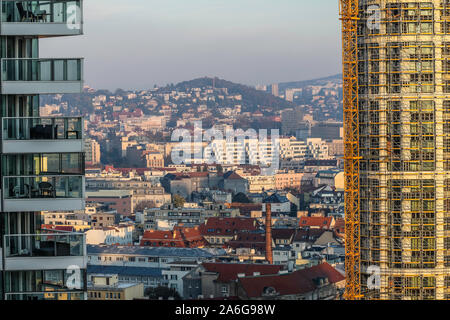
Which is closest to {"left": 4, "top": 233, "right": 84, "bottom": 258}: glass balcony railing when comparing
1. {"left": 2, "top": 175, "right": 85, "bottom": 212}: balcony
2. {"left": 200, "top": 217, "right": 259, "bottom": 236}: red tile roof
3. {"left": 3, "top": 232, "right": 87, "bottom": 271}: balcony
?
{"left": 3, "top": 232, "right": 87, "bottom": 271}: balcony

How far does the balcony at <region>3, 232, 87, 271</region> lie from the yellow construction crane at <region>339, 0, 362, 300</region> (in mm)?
12628

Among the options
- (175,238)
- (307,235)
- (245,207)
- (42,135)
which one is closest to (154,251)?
(175,238)

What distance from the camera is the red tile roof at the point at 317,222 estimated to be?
138 feet

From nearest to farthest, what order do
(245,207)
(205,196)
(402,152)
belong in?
(402,152) < (245,207) < (205,196)

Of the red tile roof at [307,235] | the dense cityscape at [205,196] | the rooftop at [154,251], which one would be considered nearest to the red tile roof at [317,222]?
the dense cityscape at [205,196]

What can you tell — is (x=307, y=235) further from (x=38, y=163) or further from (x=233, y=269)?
(x=38, y=163)

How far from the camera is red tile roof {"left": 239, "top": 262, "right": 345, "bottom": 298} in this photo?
83.5 feet

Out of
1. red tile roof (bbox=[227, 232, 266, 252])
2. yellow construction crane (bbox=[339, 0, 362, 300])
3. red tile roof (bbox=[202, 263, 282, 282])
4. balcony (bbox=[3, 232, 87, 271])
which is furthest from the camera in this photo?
red tile roof (bbox=[227, 232, 266, 252])

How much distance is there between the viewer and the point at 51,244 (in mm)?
3879

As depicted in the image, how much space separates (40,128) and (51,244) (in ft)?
1.48

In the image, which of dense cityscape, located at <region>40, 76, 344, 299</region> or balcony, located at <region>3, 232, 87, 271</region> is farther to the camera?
dense cityscape, located at <region>40, 76, 344, 299</region>

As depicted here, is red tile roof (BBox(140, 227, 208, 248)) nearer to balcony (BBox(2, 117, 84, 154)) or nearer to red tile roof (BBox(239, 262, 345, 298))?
red tile roof (BBox(239, 262, 345, 298))
